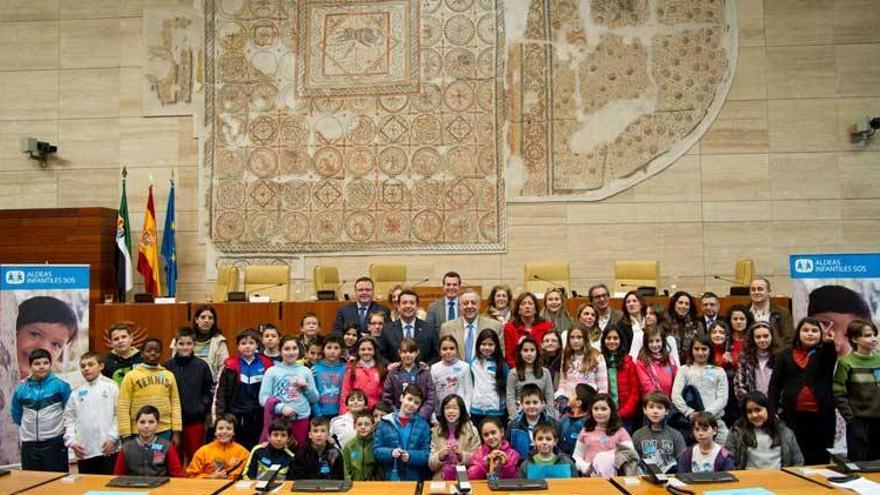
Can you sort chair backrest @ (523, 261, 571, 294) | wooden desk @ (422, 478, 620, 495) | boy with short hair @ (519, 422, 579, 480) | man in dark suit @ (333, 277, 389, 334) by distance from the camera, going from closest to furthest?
wooden desk @ (422, 478, 620, 495) < boy with short hair @ (519, 422, 579, 480) < man in dark suit @ (333, 277, 389, 334) < chair backrest @ (523, 261, 571, 294)

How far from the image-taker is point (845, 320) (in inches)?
245

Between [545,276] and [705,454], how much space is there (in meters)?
4.86

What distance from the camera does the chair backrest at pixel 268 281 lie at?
9.49 m

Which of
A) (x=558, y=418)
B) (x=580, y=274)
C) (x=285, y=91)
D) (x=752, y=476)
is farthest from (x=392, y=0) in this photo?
(x=752, y=476)

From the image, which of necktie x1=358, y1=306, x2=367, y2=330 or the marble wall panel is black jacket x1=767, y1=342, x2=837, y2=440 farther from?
the marble wall panel

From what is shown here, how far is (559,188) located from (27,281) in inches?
256

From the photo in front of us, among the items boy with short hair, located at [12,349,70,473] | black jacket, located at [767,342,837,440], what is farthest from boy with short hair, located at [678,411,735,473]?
boy with short hair, located at [12,349,70,473]

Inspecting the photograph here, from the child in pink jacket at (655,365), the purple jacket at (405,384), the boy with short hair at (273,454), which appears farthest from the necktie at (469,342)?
the boy with short hair at (273,454)

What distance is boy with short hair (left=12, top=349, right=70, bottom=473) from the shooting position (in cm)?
550

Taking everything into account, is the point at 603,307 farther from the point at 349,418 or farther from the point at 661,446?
the point at 349,418

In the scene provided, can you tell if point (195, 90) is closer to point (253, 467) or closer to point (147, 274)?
point (147, 274)

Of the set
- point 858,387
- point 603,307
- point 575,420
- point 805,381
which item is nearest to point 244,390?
point 575,420

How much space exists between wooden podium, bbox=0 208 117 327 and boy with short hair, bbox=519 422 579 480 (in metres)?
7.21

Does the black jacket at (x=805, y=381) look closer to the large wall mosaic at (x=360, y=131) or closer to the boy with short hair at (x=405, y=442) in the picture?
the boy with short hair at (x=405, y=442)
